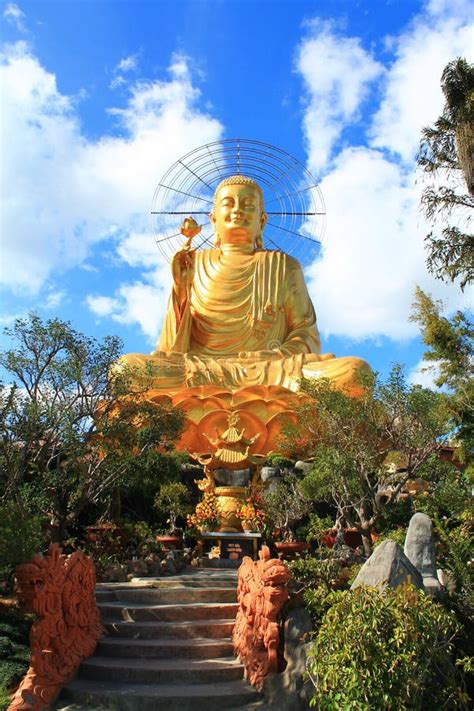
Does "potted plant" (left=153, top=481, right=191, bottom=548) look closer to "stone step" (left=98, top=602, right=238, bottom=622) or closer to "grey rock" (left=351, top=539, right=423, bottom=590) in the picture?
"stone step" (left=98, top=602, right=238, bottom=622)

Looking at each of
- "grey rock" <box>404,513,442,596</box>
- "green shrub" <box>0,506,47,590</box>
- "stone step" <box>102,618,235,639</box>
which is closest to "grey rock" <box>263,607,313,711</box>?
"stone step" <box>102,618,235,639</box>

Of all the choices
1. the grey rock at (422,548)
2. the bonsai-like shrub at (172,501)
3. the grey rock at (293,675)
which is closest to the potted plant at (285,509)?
the bonsai-like shrub at (172,501)

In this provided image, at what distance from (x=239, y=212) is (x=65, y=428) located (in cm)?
1045

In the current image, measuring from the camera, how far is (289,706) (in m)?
4.59

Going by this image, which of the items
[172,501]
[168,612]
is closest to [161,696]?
[168,612]

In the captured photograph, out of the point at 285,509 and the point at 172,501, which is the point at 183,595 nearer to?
the point at 285,509

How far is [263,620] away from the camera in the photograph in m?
4.95

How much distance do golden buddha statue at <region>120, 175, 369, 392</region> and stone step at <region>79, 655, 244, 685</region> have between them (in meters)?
8.44

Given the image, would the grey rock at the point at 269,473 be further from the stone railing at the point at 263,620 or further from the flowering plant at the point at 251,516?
the stone railing at the point at 263,620

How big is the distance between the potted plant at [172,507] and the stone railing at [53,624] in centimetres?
404

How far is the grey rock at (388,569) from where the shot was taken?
176 inches

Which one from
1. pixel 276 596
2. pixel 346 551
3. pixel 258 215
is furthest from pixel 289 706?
pixel 258 215

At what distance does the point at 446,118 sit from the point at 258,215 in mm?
7657

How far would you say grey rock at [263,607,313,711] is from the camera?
4.59m
